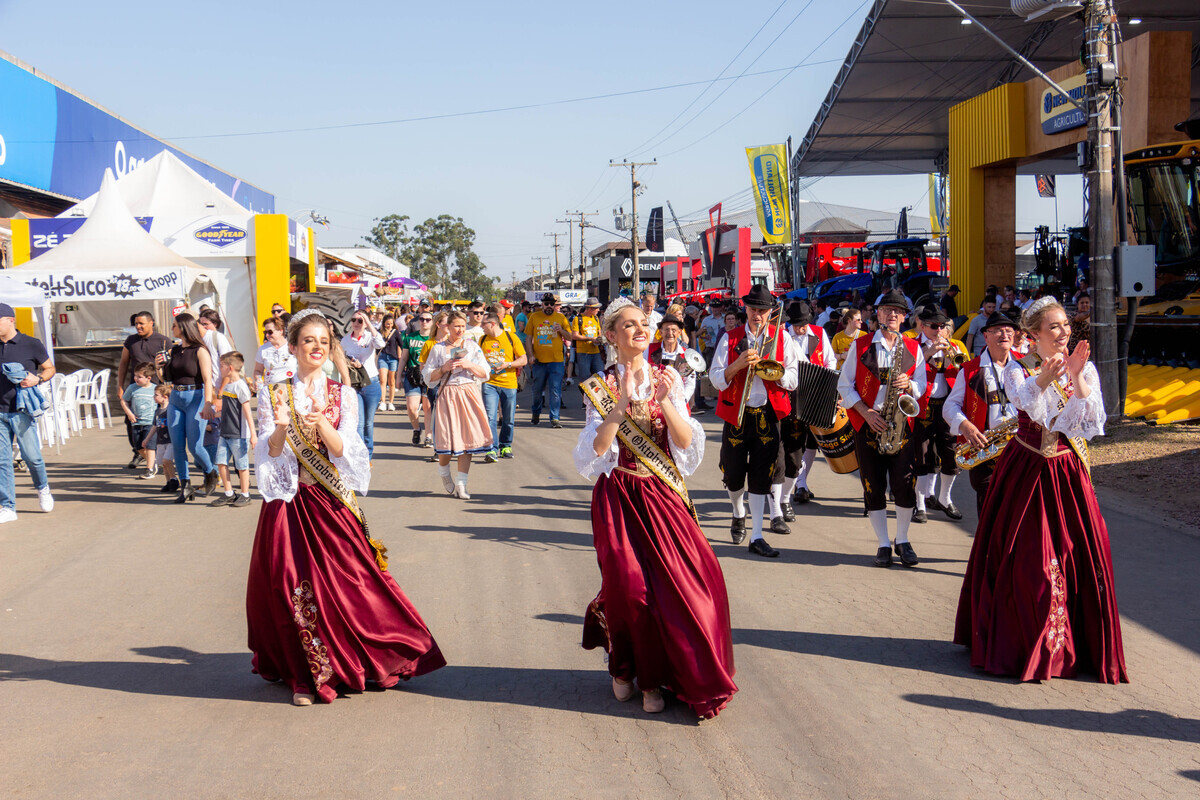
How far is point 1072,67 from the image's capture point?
17.8 m

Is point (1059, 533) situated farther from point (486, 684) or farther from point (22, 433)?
point (22, 433)

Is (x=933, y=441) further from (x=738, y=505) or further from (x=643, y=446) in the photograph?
(x=643, y=446)

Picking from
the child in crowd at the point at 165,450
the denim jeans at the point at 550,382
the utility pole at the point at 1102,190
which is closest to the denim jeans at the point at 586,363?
the denim jeans at the point at 550,382

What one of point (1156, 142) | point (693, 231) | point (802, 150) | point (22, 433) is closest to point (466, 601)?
point (22, 433)

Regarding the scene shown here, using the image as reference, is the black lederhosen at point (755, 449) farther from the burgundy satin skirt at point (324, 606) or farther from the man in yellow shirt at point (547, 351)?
the man in yellow shirt at point (547, 351)

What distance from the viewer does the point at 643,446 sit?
173 inches

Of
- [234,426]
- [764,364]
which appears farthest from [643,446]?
[234,426]

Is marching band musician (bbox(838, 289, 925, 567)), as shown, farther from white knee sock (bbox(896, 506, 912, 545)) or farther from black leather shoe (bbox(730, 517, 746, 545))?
black leather shoe (bbox(730, 517, 746, 545))

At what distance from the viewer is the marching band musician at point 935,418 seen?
765 centimetres

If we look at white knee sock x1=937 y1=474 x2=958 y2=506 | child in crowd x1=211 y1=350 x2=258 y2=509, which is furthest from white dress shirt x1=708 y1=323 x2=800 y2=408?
child in crowd x1=211 y1=350 x2=258 y2=509

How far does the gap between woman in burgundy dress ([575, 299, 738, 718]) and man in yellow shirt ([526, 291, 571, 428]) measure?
10193mm

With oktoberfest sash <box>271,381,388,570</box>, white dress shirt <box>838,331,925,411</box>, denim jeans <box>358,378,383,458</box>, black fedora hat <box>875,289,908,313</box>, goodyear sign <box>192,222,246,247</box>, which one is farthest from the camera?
goodyear sign <box>192,222,246,247</box>

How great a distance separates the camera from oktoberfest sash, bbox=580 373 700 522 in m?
4.38

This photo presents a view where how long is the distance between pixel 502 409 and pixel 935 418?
17.9 feet
